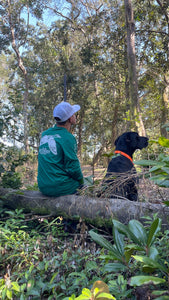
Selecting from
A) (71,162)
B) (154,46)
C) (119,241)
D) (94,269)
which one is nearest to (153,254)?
(119,241)

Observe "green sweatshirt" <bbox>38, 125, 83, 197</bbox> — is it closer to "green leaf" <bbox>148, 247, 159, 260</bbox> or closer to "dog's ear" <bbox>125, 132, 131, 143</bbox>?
"dog's ear" <bbox>125, 132, 131, 143</bbox>

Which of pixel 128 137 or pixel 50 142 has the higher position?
pixel 128 137

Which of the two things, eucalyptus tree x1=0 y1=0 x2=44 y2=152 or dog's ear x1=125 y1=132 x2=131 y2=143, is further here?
eucalyptus tree x1=0 y1=0 x2=44 y2=152

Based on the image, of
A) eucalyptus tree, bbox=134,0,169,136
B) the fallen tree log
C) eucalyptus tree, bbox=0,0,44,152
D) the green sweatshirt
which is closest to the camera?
the fallen tree log

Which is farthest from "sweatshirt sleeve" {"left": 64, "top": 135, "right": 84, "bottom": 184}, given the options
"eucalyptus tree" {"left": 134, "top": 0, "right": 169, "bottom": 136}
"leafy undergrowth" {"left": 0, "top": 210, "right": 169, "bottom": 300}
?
"eucalyptus tree" {"left": 134, "top": 0, "right": 169, "bottom": 136}

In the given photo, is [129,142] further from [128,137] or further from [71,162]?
[71,162]

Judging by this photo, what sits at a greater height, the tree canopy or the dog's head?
the tree canopy

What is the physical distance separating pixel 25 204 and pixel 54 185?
534mm

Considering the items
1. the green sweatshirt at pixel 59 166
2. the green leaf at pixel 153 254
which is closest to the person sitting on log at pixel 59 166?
the green sweatshirt at pixel 59 166

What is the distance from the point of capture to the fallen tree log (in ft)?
8.38

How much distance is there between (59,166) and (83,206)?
2.34 feet

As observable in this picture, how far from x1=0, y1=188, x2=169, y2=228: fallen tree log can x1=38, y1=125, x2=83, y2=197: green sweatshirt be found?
149 millimetres

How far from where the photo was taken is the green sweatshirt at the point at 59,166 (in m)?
3.31

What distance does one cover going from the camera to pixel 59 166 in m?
3.38
